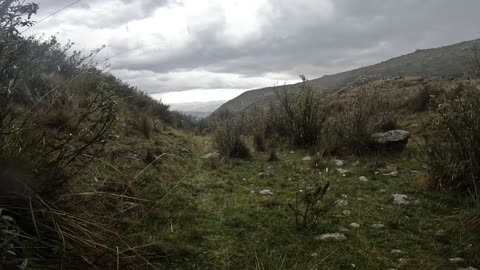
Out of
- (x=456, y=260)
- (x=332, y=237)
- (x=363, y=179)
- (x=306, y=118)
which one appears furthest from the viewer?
(x=306, y=118)

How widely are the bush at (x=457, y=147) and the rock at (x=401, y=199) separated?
0.47m

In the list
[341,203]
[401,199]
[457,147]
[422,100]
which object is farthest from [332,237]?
[422,100]

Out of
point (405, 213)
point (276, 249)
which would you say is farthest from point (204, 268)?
point (405, 213)

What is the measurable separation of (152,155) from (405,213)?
131 inches

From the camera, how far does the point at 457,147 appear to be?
441 centimetres

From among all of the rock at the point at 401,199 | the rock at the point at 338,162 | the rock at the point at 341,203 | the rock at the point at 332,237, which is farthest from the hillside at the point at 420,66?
the rock at the point at 332,237

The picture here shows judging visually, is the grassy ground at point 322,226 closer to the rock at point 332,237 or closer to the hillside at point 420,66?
the rock at point 332,237

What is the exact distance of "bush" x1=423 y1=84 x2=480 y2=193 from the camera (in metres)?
4.21

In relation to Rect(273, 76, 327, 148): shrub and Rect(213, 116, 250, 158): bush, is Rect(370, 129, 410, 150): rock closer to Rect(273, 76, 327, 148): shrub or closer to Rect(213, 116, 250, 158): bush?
Rect(273, 76, 327, 148): shrub

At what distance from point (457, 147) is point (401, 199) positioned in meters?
0.86

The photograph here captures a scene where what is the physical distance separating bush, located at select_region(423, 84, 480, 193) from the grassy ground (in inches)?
9.3

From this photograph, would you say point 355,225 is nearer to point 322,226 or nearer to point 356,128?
point 322,226

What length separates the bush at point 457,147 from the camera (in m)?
4.21

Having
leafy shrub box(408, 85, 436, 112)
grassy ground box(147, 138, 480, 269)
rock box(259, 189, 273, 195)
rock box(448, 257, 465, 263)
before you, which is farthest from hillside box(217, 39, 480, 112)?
rock box(448, 257, 465, 263)
